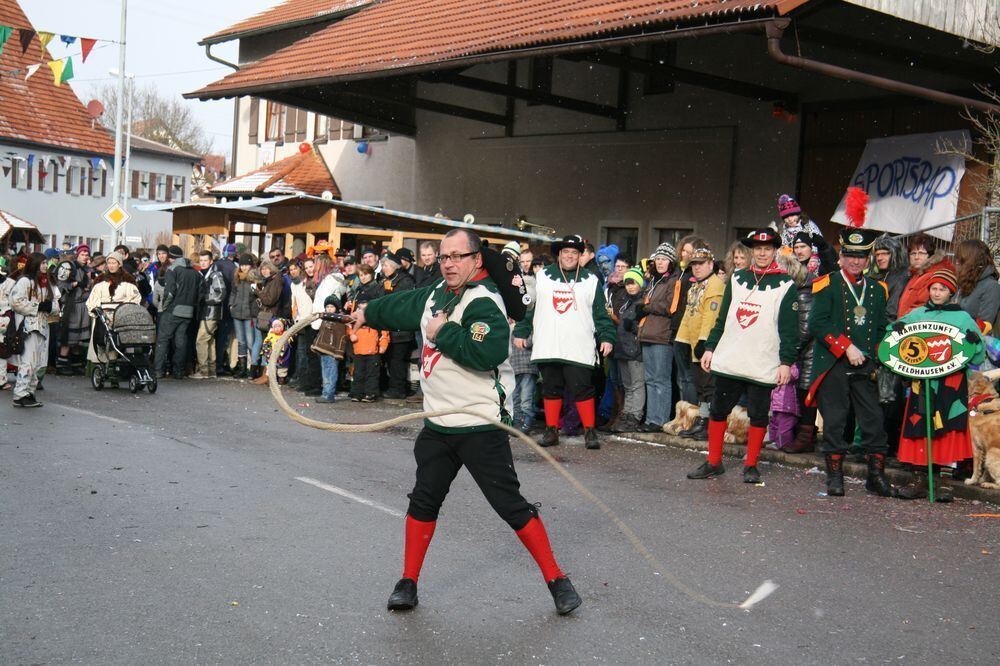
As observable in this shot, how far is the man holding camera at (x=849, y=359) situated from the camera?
932cm

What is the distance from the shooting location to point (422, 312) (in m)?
→ 6.04

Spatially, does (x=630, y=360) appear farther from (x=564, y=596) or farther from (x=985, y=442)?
(x=564, y=596)

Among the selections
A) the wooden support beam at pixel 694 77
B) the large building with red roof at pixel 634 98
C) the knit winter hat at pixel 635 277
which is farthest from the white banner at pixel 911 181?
the knit winter hat at pixel 635 277

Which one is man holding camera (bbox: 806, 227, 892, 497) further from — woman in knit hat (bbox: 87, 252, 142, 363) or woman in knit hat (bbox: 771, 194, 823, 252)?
woman in knit hat (bbox: 87, 252, 142, 363)

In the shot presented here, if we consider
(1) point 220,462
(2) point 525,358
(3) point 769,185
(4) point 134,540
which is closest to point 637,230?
(3) point 769,185

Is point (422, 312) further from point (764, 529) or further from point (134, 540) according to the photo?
point (764, 529)

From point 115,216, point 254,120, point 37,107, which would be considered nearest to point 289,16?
point 254,120

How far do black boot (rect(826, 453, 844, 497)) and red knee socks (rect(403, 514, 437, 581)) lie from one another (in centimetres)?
452

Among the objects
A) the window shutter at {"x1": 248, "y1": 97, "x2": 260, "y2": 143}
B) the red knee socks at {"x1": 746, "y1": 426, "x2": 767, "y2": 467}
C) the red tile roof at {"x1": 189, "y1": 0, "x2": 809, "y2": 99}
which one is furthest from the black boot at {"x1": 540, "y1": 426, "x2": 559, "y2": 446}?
the window shutter at {"x1": 248, "y1": 97, "x2": 260, "y2": 143}

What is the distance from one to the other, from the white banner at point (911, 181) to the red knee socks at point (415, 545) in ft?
35.4

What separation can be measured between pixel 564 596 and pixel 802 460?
5588mm

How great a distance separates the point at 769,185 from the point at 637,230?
10.5ft

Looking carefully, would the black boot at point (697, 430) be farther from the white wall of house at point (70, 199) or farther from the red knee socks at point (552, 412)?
the white wall of house at point (70, 199)

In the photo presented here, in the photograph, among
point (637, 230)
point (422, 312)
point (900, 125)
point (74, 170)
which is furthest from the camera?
point (74, 170)
